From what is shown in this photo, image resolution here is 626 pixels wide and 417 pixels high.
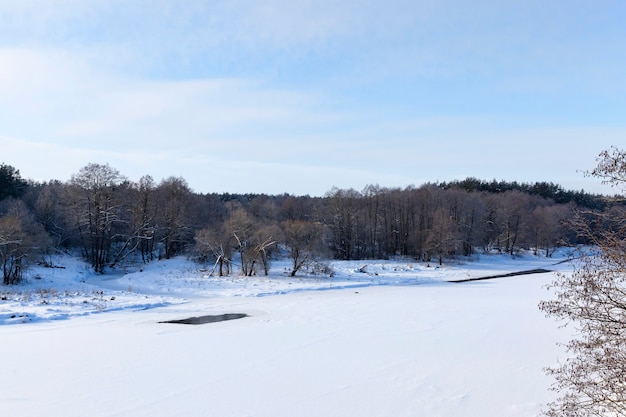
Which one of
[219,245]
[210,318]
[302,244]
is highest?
[302,244]

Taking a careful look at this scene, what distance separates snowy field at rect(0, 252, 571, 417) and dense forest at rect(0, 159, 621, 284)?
784 cm

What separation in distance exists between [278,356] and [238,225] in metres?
26.0

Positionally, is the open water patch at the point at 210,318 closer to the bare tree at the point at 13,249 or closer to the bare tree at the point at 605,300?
the bare tree at the point at 605,300

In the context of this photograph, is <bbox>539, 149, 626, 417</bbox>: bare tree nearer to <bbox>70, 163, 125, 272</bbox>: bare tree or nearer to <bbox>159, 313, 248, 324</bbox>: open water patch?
<bbox>159, 313, 248, 324</bbox>: open water patch

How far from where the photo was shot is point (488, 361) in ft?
39.5

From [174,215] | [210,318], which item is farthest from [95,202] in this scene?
[210,318]

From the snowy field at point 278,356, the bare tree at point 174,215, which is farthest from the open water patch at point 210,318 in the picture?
the bare tree at point 174,215

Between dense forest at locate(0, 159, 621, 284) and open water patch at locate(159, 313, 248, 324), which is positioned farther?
dense forest at locate(0, 159, 621, 284)

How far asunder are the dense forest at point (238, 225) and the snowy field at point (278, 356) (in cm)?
784

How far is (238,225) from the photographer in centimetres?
3781

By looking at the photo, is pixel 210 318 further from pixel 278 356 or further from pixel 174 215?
pixel 174 215

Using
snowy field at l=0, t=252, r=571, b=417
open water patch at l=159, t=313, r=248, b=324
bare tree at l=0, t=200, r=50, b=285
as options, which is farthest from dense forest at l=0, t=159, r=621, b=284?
open water patch at l=159, t=313, r=248, b=324

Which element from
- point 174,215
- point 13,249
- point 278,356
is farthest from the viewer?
point 174,215

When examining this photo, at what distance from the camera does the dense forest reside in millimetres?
37344
